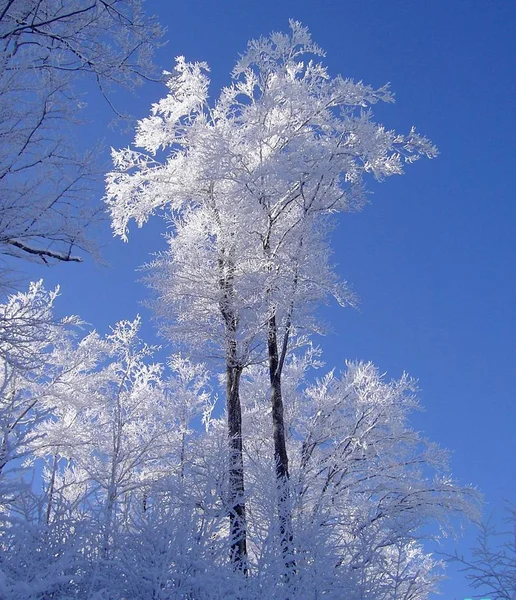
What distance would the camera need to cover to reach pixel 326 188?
10.6 m

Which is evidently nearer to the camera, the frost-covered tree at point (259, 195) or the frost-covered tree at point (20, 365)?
the frost-covered tree at point (20, 365)

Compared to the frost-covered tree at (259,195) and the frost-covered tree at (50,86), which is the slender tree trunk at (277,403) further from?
the frost-covered tree at (50,86)

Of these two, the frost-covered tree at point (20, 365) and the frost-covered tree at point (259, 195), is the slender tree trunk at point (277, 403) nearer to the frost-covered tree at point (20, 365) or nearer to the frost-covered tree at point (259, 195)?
the frost-covered tree at point (259, 195)

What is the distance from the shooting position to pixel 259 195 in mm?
10031

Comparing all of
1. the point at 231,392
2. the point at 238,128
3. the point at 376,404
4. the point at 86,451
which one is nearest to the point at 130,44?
the point at 238,128

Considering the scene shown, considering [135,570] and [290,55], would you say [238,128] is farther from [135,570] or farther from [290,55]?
[135,570]

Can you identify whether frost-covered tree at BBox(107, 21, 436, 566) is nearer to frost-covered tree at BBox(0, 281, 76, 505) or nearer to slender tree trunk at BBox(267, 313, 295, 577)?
slender tree trunk at BBox(267, 313, 295, 577)

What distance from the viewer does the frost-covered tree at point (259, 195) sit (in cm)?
1006

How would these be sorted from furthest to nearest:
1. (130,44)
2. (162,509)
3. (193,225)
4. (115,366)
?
(115,366) → (193,225) → (130,44) → (162,509)

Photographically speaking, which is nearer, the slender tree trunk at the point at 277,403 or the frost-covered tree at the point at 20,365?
the frost-covered tree at the point at 20,365

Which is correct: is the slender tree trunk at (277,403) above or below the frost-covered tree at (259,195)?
below

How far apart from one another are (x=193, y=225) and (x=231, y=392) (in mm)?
3087

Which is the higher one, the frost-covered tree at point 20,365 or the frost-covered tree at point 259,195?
the frost-covered tree at point 259,195

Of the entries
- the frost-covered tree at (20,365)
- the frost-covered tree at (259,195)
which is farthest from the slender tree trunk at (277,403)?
the frost-covered tree at (20,365)
